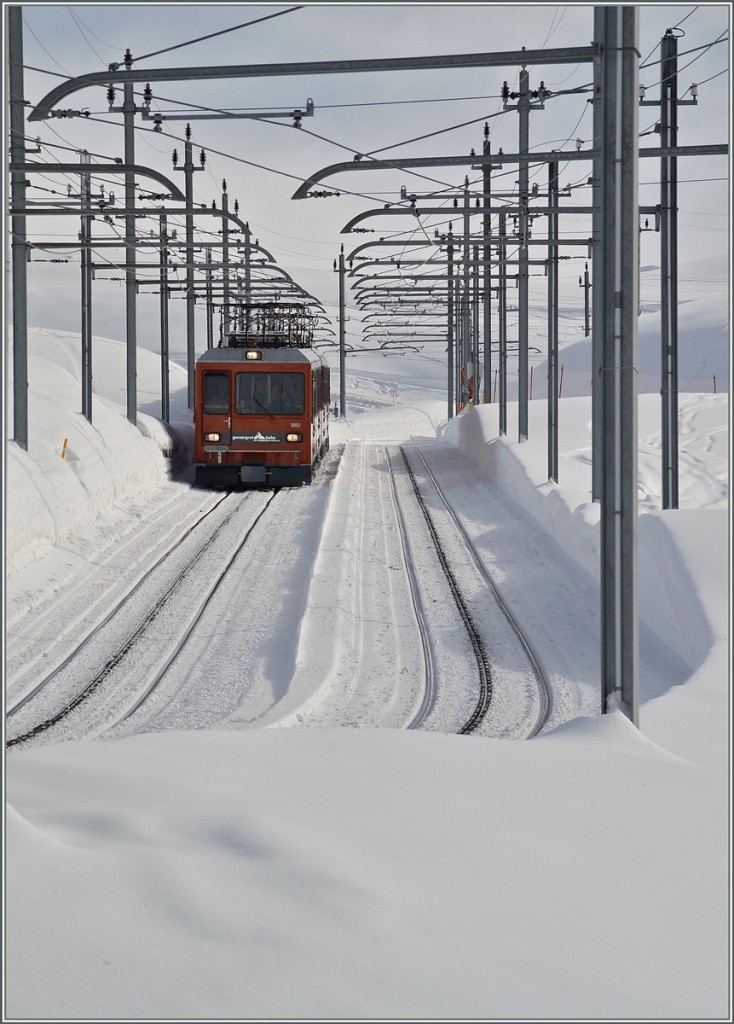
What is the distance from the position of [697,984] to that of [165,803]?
2349 millimetres

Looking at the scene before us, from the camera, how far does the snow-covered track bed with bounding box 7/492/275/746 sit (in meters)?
9.70

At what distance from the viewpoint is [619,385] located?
7.96m

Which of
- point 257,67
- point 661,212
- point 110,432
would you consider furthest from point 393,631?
point 110,432

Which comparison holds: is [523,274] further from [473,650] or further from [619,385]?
[619,385]

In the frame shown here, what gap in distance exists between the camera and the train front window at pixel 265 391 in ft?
78.7

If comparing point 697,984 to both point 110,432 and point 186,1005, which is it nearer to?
point 186,1005

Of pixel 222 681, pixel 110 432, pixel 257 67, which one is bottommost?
pixel 222 681

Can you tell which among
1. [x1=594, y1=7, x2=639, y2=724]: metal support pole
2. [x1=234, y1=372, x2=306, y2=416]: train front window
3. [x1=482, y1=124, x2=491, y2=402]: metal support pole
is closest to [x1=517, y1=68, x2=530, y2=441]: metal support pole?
[x1=482, y1=124, x2=491, y2=402]: metal support pole

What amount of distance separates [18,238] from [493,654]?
373 inches

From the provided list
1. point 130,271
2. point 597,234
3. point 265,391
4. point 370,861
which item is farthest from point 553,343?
point 370,861

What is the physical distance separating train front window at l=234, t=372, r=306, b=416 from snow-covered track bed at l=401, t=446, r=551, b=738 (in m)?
5.76

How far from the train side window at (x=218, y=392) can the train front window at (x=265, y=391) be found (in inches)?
8.0

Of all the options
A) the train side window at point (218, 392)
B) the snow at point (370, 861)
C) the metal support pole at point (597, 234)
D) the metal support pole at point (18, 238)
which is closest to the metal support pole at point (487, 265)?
the metal support pole at point (597, 234)

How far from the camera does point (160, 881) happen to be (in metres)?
4.28
